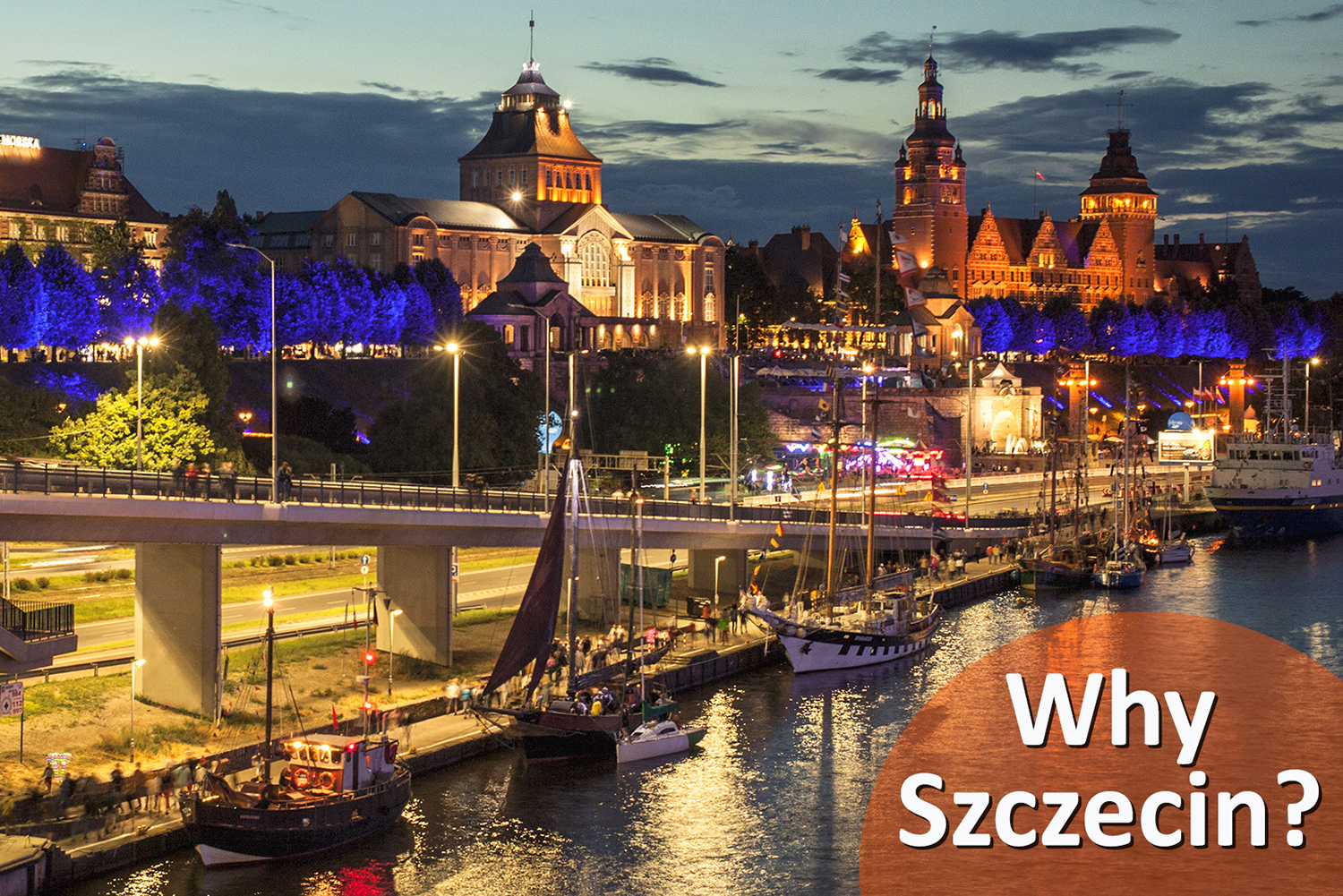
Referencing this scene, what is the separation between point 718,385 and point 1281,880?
85.0 metres

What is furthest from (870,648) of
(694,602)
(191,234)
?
(191,234)

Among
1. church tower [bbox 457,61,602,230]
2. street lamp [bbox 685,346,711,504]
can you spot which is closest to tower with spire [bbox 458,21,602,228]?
church tower [bbox 457,61,602,230]

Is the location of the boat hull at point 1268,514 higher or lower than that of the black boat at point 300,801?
higher

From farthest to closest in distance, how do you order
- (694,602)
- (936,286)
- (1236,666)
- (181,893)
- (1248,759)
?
(936,286), (694,602), (1236,666), (1248,759), (181,893)

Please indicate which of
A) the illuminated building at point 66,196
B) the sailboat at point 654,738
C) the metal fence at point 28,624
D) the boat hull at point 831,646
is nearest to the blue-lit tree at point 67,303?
the illuminated building at point 66,196

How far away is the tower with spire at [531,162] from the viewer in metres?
176

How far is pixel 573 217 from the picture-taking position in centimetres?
17100

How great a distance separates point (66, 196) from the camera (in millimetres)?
156125

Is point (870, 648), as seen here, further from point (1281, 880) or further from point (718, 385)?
point (718, 385)

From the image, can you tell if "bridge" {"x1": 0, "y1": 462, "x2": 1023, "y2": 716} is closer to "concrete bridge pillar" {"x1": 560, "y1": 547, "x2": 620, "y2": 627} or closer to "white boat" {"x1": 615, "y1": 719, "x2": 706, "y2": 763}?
"concrete bridge pillar" {"x1": 560, "y1": 547, "x2": 620, "y2": 627}

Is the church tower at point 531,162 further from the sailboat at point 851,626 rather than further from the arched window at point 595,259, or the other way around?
the sailboat at point 851,626

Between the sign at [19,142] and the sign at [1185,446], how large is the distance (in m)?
105

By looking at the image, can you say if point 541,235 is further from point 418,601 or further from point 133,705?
point 133,705

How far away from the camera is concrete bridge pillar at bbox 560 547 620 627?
6881cm
